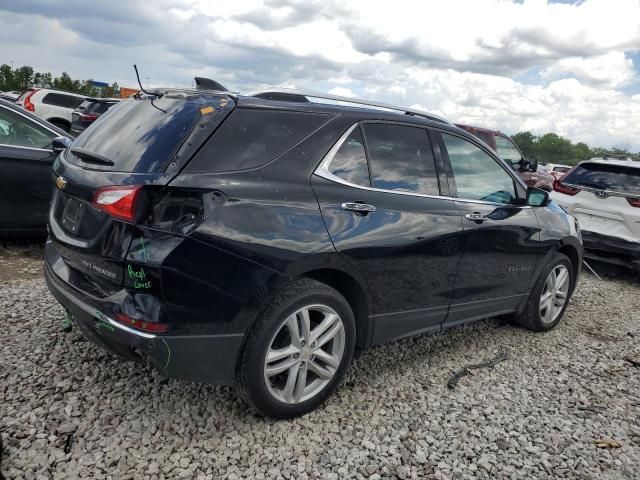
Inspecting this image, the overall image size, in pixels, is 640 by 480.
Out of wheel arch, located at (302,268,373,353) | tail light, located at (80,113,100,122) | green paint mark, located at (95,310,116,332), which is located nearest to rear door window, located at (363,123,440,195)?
wheel arch, located at (302,268,373,353)

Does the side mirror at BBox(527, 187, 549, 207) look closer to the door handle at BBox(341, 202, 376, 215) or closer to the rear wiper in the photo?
the door handle at BBox(341, 202, 376, 215)

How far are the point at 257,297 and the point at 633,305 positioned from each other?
206 inches

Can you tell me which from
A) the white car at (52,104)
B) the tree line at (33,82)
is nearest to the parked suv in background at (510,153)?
the white car at (52,104)

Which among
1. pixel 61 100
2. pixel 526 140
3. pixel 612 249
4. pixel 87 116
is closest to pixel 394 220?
pixel 612 249

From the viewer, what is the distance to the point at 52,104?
1781cm

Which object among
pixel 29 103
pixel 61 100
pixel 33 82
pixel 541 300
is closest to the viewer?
pixel 541 300

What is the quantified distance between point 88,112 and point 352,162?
1427 centimetres

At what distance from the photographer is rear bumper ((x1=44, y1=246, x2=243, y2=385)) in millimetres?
2486

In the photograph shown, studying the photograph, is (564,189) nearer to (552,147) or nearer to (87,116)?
(87,116)

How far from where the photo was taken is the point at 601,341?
4871 millimetres

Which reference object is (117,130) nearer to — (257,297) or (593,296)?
(257,297)

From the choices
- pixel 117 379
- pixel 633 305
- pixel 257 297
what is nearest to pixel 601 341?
pixel 633 305

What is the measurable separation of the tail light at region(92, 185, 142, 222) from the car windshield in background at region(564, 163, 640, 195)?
6488mm

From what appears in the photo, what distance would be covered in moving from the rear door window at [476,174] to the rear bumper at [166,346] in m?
2.03
